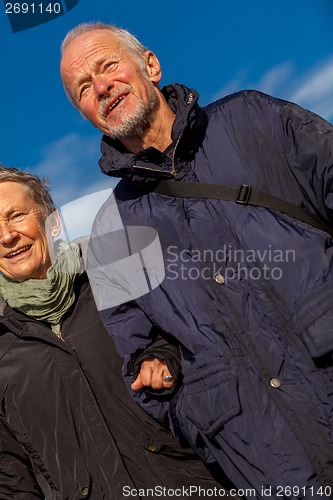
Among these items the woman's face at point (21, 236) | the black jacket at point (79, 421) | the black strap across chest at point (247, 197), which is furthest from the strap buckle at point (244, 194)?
the woman's face at point (21, 236)

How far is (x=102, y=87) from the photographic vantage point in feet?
11.9

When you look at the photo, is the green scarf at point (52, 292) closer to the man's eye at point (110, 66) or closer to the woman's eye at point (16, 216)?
the woman's eye at point (16, 216)

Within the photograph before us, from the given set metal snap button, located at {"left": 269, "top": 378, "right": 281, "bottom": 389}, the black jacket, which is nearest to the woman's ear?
the black jacket

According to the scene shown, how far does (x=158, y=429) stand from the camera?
3877mm

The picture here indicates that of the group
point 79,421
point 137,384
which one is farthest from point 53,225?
point 137,384

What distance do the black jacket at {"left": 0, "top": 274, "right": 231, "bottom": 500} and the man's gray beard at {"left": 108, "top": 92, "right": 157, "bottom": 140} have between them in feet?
4.26

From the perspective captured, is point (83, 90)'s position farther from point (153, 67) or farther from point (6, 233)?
point (6, 233)

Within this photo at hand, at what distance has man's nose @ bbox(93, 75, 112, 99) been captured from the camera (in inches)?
143

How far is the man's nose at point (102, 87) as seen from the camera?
364 centimetres

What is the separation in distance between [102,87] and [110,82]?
73mm

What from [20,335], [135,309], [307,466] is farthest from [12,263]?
[307,466]

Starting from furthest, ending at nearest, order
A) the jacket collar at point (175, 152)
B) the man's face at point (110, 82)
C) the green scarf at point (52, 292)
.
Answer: the green scarf at point (52, 292) < the man's face at point (110, 82) < the jacket collar at point (175, 152)

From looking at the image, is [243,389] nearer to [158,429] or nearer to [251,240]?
[251,240]

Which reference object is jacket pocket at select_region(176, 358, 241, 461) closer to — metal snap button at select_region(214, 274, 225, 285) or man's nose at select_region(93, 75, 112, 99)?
metal snap button at select_region(214, 274, 225, 285)
